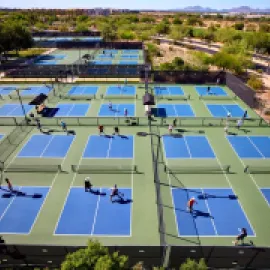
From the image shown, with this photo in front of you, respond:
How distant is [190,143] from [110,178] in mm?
8520

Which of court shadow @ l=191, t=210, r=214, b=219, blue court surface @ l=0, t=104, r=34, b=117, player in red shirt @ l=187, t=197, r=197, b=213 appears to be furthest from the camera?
blue court surface @ l=0, t=104, r=34, b=117

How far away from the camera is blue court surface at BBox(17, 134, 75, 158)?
2152 cm

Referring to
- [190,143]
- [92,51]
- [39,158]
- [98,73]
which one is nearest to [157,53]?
[92,51]

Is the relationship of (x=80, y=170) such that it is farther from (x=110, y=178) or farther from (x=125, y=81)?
(x=125, y=81)

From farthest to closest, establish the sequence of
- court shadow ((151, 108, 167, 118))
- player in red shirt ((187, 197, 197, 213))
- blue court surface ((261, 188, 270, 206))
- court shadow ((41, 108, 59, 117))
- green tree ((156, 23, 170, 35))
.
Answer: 1. green tree ((156, 23, 170, 35))
2. court shadow ((41, 108, 59, 117))
3. court shadow ((151, 108, 167, 118))
4. blue court surface ((261, 188, 270, 206))
5. player in red shirt ((187, 197, 197, 213))

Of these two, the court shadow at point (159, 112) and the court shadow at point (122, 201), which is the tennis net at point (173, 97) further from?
the court shadow at point (122, 201)

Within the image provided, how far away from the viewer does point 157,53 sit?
62.2 m

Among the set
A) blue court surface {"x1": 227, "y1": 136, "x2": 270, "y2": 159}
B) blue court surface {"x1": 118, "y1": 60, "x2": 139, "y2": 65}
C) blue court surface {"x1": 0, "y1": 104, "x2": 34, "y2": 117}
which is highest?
blue court surface {"x1": 118, "y1": 60, "x2": 139, "y2": 65}

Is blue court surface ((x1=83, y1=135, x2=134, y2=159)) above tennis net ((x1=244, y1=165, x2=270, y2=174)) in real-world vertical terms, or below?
above

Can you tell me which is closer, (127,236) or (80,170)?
Result: (127,236)

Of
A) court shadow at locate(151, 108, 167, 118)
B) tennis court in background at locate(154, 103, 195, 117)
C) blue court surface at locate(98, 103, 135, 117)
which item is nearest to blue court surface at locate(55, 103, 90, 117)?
blue court surface at locate(98, 103, 135, 117)

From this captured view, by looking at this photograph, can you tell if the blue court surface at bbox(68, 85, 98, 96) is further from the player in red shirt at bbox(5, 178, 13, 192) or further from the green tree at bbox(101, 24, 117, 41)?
the green tree at bbox(101, 24, 117, 41)

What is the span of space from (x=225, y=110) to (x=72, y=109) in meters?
18.3

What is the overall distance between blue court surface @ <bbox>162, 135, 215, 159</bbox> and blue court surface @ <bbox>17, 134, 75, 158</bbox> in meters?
8.83
